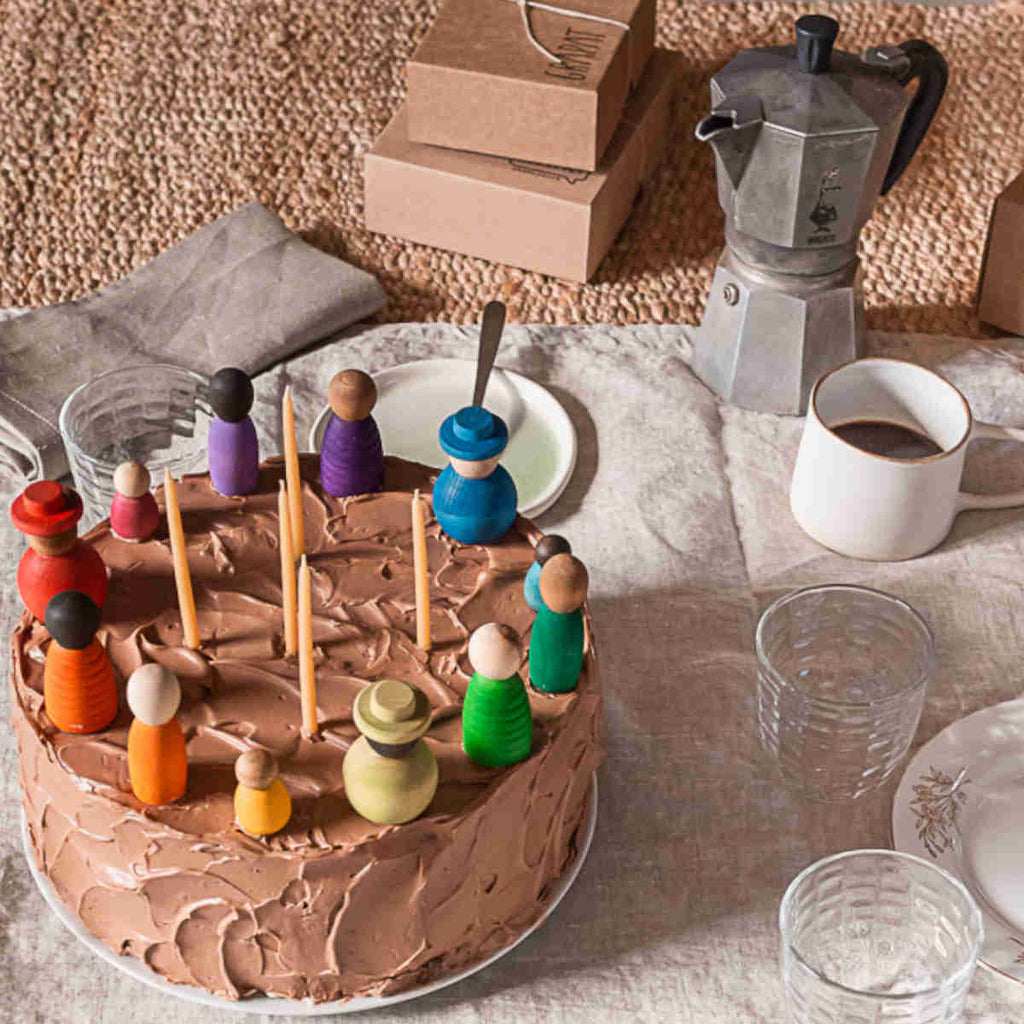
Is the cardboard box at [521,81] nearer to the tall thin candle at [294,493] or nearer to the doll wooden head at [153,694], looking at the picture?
the tall thin candle at [294,493]

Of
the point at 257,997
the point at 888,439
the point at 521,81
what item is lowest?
the point at 257,997

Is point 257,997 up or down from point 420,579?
down

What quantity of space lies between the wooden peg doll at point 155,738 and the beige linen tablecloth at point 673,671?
0.52 feet

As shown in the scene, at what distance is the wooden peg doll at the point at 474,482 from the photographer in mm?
881

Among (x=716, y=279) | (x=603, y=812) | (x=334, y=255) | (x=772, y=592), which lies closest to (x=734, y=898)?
(x=603, y=812)

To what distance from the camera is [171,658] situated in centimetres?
84

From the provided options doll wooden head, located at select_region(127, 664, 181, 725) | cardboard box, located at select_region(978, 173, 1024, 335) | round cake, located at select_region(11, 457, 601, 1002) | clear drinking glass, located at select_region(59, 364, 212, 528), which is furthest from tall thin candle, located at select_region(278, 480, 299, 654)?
cardboard box, located at select_region(978, 173, 1024, 335)

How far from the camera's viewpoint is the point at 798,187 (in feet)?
3.54

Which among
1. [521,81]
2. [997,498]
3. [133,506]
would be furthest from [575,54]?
[133,506]

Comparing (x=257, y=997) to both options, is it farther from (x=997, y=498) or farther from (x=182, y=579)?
(x=997, y=498)

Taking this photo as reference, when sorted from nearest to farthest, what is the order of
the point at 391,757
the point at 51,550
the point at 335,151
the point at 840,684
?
the point at 391,757 → the point at 51,550 → the point at 840,684 → the point at 335,151

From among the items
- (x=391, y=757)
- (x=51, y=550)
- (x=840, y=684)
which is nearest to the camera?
(x=391, y=757)

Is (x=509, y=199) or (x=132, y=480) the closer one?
(x=132, y=480)

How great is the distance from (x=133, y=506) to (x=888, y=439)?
0.51 metres
